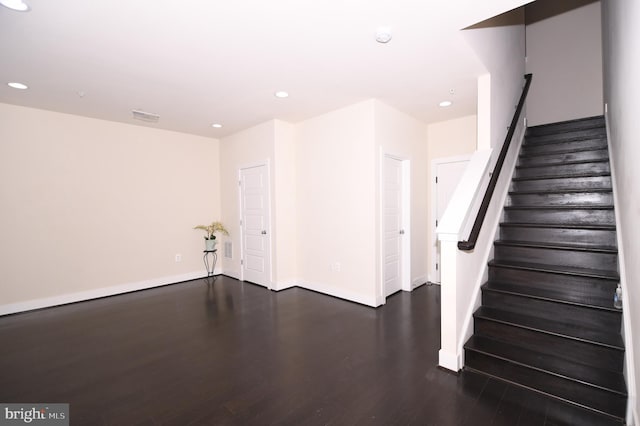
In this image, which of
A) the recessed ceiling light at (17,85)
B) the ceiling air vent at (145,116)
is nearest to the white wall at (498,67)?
the ceiling air vent at (145,116)

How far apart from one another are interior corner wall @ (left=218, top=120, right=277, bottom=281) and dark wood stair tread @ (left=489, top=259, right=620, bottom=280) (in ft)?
10.5

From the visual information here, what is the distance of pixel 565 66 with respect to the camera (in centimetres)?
481

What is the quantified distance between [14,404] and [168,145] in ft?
13.5

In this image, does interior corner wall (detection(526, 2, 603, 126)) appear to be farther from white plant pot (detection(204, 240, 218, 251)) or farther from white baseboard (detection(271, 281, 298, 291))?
white plant pot (detection(204, 240, 218, 251))

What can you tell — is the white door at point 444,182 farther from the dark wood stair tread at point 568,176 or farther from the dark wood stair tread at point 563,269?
the dark wood stair tread at point 563,269

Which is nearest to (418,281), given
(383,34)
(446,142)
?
(446,142)

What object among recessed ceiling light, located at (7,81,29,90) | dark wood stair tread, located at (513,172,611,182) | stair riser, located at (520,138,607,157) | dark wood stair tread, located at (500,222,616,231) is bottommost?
dark wood stair tread, located at (500,222,616,231)

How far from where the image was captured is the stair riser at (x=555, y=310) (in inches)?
84.7

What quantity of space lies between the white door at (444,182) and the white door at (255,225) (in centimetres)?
282

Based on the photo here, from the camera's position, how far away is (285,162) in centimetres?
480

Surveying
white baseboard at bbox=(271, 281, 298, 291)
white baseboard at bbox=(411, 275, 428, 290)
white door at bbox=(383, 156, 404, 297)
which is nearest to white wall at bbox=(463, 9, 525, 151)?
white door at bbox=(383, 156, 404, 297)

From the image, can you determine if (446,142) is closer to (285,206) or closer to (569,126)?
(569,126)

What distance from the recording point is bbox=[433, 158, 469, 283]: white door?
4.62m

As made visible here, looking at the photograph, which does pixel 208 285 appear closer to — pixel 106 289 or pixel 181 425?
pixel 106 289
